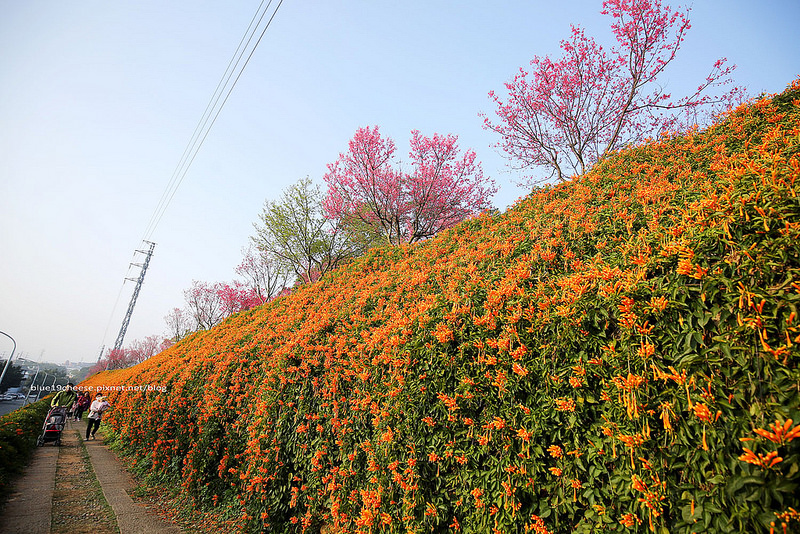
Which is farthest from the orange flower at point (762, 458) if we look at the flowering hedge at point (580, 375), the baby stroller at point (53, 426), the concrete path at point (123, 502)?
the baby stroller at point (53, 426)

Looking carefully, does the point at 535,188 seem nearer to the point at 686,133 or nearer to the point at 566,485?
the point at 686,133

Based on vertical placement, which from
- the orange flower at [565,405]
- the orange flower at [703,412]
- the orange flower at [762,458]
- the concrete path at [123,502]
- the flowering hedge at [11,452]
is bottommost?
the concrete path at [123,502]

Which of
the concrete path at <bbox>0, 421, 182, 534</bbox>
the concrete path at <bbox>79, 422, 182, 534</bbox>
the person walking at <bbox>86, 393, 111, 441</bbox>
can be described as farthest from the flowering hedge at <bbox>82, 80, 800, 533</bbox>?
the person walking at <bbox>86, 393, 111, 441</bbox>

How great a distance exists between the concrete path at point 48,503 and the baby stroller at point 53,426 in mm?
2195

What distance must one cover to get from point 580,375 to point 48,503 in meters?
7.96

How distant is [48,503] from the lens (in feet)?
17.9

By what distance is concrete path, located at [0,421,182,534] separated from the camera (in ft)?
15.2

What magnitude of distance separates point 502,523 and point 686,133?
16.7 feet

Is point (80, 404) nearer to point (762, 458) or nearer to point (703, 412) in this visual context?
point (703, 412)

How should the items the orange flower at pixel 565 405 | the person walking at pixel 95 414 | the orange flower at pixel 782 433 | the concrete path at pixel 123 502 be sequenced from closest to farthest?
the orange flower at pixel 782 433
the orange flower at pixel 565 405
the concrete path at pixel 123 502
the person walking at pixel 95 414

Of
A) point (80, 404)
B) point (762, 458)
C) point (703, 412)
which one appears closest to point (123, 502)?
point (703, 412)

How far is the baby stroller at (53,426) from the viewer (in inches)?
417

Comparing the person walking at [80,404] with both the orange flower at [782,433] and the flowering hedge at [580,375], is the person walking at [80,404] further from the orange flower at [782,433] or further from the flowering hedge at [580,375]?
the orange flower at [782,433]

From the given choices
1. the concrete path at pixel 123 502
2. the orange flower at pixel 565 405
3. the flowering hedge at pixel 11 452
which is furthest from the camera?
the flowering hedge at pixel 11 452
